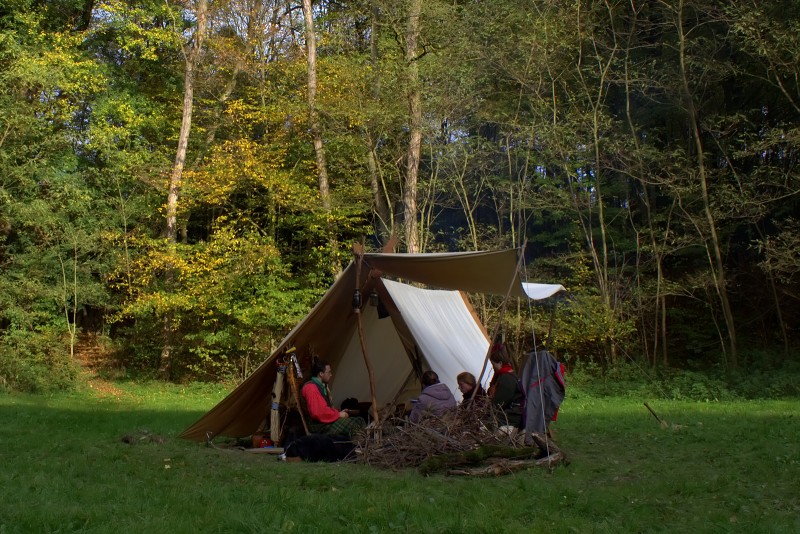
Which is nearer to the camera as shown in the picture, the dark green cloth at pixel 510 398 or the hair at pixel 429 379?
the dark green cloth at pixel 510 398

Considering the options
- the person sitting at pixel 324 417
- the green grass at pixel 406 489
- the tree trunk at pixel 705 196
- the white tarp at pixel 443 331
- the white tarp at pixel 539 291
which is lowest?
the green grass at pixel 406 489

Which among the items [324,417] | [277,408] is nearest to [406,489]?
[324,417]

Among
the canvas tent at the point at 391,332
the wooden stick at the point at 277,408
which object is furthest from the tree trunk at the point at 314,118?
the wooden stick at the point at 277,408

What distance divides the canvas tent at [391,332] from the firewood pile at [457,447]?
138 cm

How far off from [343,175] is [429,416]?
12.6m

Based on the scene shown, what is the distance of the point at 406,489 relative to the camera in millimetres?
5449

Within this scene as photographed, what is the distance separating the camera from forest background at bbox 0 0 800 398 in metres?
15.9

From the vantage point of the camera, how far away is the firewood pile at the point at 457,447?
241 inches

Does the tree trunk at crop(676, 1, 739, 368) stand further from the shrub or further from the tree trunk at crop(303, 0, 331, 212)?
the shrub

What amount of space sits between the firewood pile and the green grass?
0.19 metres

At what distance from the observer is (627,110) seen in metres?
16.3

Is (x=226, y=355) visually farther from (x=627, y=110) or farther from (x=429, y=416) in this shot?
(x=429, y=416)

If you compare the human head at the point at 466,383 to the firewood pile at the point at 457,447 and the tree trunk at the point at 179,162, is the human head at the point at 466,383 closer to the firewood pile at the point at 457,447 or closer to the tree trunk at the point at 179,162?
the firewood pile at the point at 457,447

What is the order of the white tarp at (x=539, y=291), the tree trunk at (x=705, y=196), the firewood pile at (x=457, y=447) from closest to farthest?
the firewood pile at (x=457, y=447), the white tarp at (x=539, y=291), the tree trunk at (x=705, y=196)
